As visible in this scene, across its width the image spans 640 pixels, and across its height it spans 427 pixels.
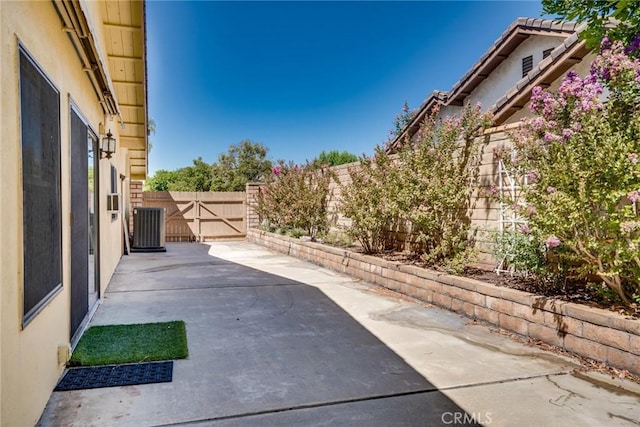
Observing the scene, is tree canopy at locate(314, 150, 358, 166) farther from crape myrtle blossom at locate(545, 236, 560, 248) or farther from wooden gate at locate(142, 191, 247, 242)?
crape myrtle blossom at locate(545, 236, 560, 248)

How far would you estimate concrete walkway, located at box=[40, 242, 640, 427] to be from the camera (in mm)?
2752

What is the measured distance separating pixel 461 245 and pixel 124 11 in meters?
6.14

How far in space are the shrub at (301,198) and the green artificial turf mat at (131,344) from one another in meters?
6.46

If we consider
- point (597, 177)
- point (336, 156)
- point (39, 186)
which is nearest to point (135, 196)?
point (39, 186)

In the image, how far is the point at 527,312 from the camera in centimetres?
434

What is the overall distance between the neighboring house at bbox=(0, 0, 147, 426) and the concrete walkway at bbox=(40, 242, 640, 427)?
567 millimetres

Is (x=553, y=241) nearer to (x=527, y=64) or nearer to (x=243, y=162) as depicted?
(x=527, y=64)

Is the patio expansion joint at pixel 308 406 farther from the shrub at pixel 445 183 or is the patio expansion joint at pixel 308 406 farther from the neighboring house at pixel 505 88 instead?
the shrub at pixel 445 183

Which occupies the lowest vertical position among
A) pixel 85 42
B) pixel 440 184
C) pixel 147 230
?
pixel 147 230

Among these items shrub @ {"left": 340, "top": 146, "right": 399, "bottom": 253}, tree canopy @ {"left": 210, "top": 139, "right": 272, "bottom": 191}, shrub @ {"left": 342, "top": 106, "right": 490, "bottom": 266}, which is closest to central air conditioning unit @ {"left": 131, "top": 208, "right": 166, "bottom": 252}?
shrub @ {"left": 340, "top": 146, "right": 399, "bottom": 253}

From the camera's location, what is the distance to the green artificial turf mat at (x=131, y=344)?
3.66 m

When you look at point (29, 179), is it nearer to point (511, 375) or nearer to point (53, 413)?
point (53, 413)

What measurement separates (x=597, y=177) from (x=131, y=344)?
4.54m

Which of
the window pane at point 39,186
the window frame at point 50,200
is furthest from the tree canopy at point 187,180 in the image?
the window pane at point 39,186
